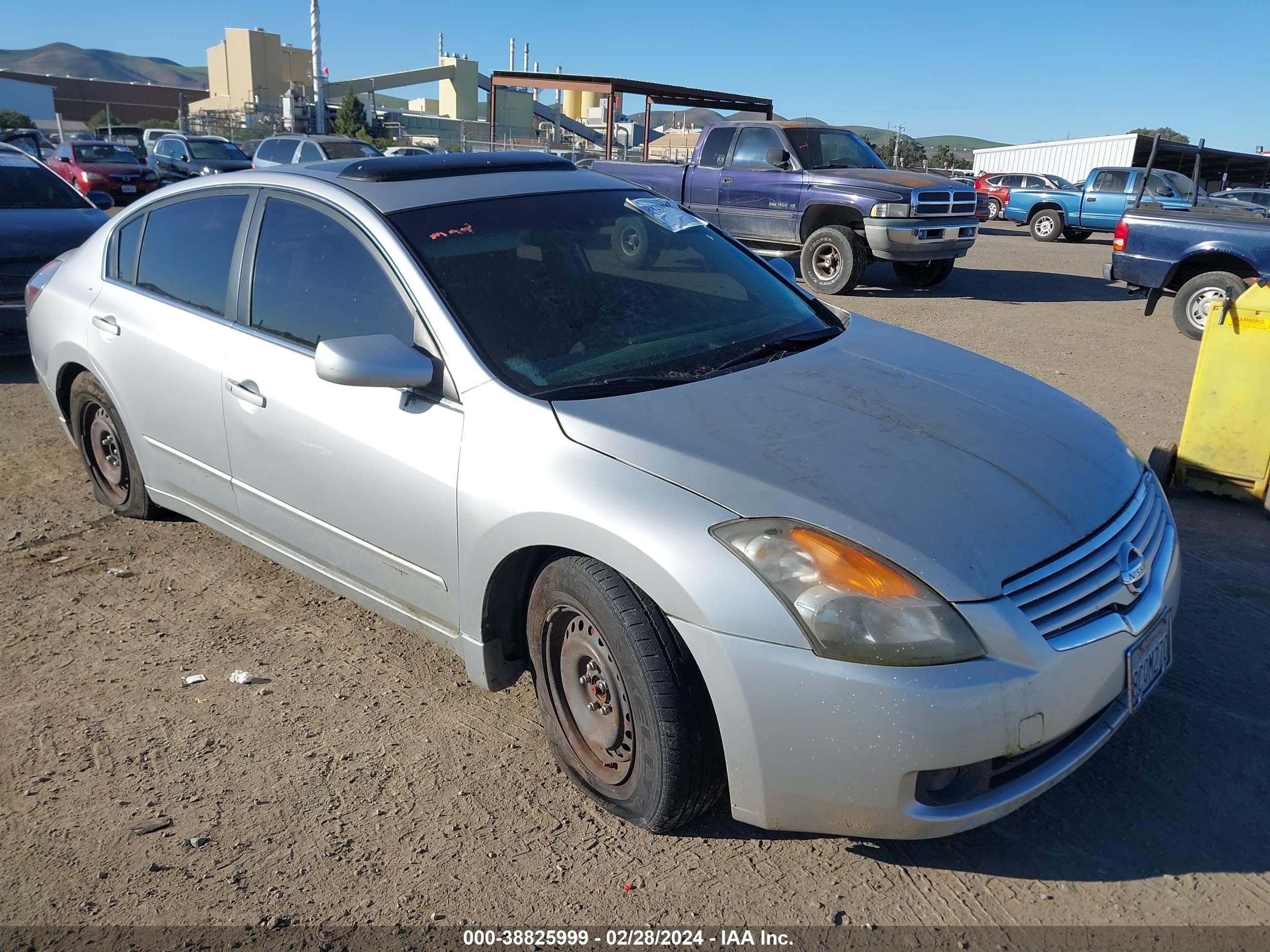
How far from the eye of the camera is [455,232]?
10.5 ft

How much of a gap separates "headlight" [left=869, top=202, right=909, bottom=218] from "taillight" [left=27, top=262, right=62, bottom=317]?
8.80 metres

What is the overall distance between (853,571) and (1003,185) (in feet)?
103

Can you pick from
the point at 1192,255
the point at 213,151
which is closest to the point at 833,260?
the point at 1192,255

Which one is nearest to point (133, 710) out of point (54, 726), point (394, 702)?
point (54, 726)

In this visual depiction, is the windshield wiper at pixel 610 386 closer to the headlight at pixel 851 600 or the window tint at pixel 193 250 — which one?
the headlight at pixel 851 600

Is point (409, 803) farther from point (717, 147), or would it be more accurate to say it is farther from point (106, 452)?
point (717, 147)

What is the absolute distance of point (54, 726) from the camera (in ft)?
10.2

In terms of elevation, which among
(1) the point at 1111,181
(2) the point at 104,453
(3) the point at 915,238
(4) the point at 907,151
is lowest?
(2) the point at 104,453

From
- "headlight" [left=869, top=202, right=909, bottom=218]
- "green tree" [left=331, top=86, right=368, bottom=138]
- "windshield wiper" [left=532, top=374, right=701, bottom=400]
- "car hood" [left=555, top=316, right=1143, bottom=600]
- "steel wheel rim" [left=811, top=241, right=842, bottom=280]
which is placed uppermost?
"green tree" [left=331, top=86, right=368, bottom=138]

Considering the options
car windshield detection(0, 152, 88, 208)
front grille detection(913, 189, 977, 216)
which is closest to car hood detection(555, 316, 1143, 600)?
car windshield detection(0, 152, 88, 208)

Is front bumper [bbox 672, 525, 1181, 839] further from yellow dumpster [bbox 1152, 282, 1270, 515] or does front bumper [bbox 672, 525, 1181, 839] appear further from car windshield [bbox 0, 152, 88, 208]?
car windshield [bbox 0, 152, 88, 208]

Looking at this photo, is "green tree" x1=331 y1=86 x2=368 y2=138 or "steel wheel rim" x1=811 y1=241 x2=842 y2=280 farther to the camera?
"green tree" x1=331 y1=86 x2=368 y2=138

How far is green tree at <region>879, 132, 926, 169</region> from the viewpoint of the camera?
5562 cm

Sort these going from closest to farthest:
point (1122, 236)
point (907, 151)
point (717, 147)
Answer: point (1122, 236), point (717, 147), point (907, 151)
